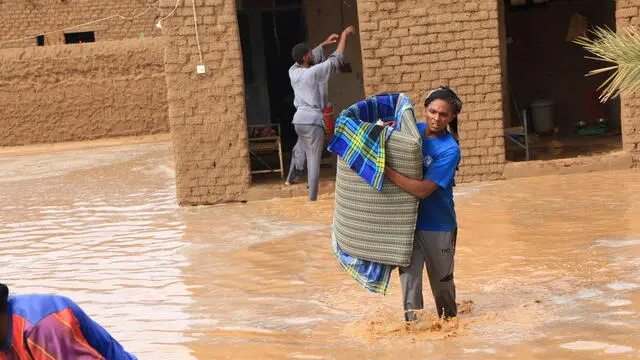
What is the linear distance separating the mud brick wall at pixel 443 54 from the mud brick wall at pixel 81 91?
1039 centimetres

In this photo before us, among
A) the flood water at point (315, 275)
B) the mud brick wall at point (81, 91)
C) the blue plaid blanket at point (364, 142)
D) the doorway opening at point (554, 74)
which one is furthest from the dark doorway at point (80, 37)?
the blue plaid blanket at point (364, 142)

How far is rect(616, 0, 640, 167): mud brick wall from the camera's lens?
10977mm

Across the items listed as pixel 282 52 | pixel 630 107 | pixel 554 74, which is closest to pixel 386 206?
pixel 630 107

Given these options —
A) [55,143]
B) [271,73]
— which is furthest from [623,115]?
[55,143]

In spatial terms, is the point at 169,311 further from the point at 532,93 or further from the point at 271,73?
the point at 532,93

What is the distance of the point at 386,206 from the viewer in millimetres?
5172

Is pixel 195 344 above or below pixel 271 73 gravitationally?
below

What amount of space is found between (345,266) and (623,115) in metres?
6.85

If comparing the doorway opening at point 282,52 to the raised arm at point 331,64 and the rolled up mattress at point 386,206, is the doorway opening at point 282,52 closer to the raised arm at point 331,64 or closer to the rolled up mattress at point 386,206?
the raised arm at point 331,64

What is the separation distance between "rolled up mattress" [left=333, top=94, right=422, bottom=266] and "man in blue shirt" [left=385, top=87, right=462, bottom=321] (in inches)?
2.5

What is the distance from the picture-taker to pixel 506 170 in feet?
36.9

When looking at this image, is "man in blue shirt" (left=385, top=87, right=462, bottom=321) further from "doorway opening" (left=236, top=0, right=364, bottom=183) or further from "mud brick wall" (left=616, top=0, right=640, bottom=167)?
"doorway opening" (left=236, top=0, right=364, bottom=183)

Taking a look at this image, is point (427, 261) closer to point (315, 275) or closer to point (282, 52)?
point (315, 275)

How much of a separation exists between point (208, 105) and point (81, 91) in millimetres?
10308
